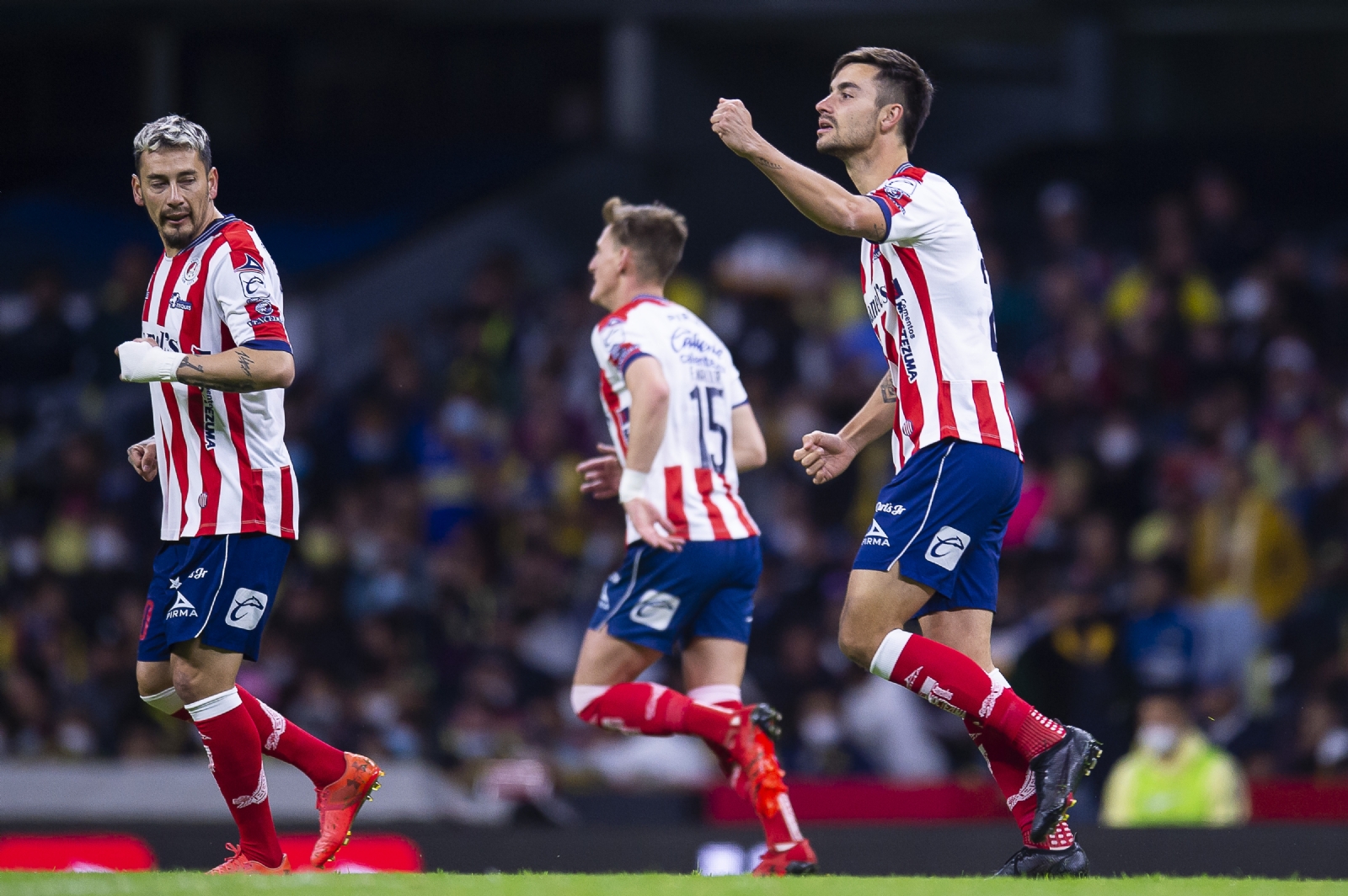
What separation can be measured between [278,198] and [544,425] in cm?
523

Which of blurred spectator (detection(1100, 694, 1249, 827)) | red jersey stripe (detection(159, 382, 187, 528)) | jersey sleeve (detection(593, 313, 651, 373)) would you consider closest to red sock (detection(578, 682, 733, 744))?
jersey sleeve (detection(593, 313, 651, 373))

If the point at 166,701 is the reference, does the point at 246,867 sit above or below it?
below

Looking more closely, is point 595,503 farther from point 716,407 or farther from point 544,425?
point 716,407

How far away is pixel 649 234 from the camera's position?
245 inches

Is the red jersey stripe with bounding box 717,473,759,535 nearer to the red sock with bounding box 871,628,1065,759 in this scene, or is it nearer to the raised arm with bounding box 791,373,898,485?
the raised arm with bounding box 791,373,898,485

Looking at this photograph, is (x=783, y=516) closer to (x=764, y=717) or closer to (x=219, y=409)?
(x=764, y=717)

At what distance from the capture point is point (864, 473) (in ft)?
39.8

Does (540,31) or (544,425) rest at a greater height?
(540,31)

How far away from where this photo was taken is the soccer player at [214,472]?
5.20 m

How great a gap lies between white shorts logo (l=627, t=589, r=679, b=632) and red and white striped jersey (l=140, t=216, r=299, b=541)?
4.12 feet

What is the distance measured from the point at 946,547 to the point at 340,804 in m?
2.12

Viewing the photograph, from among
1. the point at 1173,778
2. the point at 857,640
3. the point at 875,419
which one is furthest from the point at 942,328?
the point at 1173,778

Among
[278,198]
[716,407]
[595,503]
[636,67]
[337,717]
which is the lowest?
[337,717]

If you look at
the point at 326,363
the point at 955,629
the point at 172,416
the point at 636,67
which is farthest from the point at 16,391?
the point at 955,629
